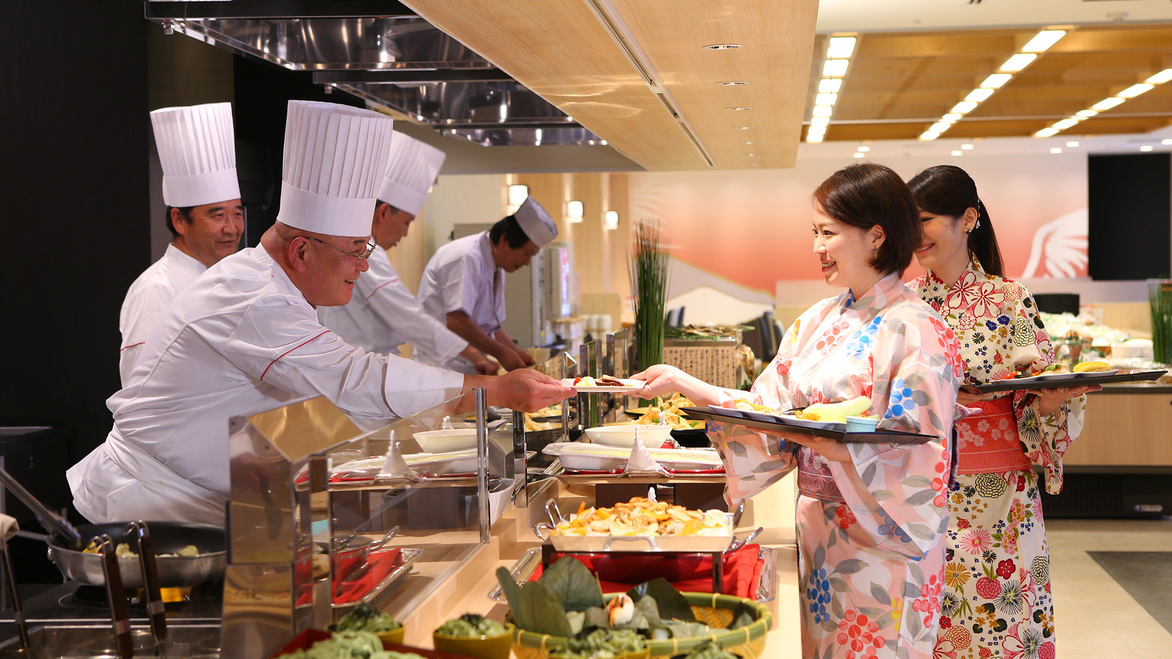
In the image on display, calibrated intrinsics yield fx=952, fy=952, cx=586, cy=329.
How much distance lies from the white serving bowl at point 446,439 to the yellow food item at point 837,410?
0.59 meters

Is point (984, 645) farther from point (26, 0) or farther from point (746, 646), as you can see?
point (26, 0)

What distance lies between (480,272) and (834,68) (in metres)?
2.58

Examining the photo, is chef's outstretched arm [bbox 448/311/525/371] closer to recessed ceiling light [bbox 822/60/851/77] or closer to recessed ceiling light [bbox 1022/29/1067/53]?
recessed ceiling light [bbox 822/60/851/77]

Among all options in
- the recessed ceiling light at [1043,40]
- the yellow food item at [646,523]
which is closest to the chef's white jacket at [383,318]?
the yellow food item at [646,523]

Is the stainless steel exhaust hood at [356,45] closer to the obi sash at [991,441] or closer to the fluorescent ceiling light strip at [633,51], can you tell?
the fluorescent ceiling light strip at [633,51]

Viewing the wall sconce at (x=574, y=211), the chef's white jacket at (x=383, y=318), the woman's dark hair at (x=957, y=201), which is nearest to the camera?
the woman's dark hair at (x=957, y=201)

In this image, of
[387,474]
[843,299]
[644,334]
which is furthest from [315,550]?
[644,334]

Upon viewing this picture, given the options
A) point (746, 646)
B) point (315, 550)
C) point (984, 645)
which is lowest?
point (984, 645)

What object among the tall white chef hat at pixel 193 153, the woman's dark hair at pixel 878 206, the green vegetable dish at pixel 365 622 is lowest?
the green vegetable dish at pixel 365 622

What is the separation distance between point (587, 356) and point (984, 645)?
149 cm

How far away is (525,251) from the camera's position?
15.9 ft

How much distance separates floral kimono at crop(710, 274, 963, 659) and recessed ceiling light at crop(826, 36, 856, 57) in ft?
11.6

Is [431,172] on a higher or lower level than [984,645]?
higher

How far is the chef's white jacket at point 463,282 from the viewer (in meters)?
4.73
